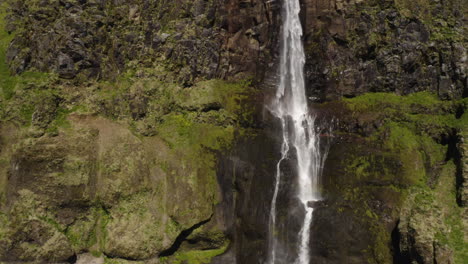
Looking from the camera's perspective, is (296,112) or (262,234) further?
(296,112)

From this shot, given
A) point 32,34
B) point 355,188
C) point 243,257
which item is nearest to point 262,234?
point 243,257

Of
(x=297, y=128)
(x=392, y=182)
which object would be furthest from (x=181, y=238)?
(x=392, y=182)

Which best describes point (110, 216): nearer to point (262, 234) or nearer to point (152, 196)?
point (152, 196)

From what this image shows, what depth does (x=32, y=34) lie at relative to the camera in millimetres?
34219

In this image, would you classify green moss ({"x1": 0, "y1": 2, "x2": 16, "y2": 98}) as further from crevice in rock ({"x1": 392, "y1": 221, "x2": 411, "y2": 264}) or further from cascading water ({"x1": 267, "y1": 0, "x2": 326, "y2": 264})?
crevice in rock ({"x1": 392, "y1": 221, "x2": 411, "y2": 264})

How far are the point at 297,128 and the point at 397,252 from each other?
12593mm

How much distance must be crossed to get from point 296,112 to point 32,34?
24.0 meters

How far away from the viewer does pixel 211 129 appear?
33.8m

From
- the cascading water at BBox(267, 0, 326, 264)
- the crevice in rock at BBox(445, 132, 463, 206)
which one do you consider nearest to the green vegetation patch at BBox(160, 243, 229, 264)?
the cascading water at BBox(267, 0, 326, 264)

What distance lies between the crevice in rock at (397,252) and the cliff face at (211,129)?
13 centimetres

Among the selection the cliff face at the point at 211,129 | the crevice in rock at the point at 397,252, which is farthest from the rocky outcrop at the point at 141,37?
the crevice in rock at the point at 397,252

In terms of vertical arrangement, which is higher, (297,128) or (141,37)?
(141,37)

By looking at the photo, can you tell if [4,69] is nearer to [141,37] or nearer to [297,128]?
[141,37]

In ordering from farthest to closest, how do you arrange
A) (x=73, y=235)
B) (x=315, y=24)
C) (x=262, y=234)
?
(x=315, y=24) < (x=262, y=234) < (x=73, y=235)
